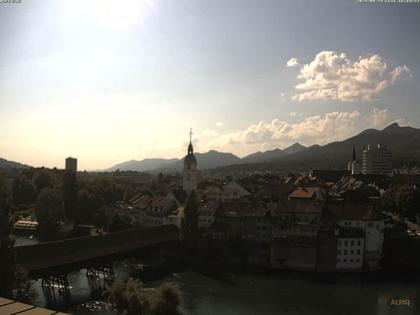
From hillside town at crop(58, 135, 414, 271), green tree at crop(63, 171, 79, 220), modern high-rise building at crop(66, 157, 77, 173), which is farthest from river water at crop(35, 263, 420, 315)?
modern high-rise building at crop(66, 157, 77, 173)

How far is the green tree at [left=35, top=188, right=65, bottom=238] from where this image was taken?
60.3m

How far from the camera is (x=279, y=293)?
34.8m

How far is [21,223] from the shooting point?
6744cm

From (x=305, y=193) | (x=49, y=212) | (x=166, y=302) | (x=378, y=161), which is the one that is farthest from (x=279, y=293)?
(x=378, y=161)

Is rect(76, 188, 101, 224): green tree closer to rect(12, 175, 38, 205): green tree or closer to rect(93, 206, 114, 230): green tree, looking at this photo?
rect(93, 206, 114, 230): green tree

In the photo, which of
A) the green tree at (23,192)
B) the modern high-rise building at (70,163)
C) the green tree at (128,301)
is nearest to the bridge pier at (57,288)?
the green tree at (128,301)

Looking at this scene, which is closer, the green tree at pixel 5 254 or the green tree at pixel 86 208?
the green tree at pixel 5 254

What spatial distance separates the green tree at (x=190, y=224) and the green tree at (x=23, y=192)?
4614 cm

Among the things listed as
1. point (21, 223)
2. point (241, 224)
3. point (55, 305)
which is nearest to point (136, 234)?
point (241, 224)

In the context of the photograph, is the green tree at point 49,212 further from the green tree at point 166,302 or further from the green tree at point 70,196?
the green tree at point 166,302

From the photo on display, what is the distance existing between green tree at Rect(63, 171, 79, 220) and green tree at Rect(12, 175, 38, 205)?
19.0 metres

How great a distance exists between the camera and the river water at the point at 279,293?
3088cm

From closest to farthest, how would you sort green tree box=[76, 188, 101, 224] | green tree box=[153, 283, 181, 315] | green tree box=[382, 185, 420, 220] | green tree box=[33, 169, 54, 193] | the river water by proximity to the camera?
green tree box=[153, 283, 181, 315] < the river water < green tree box=[382, 185, 420, 220] < green tree box=[76, 188, 101, 224] < green tree box=[33, 169, 54, 193]

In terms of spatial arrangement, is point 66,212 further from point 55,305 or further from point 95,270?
point 55,305
